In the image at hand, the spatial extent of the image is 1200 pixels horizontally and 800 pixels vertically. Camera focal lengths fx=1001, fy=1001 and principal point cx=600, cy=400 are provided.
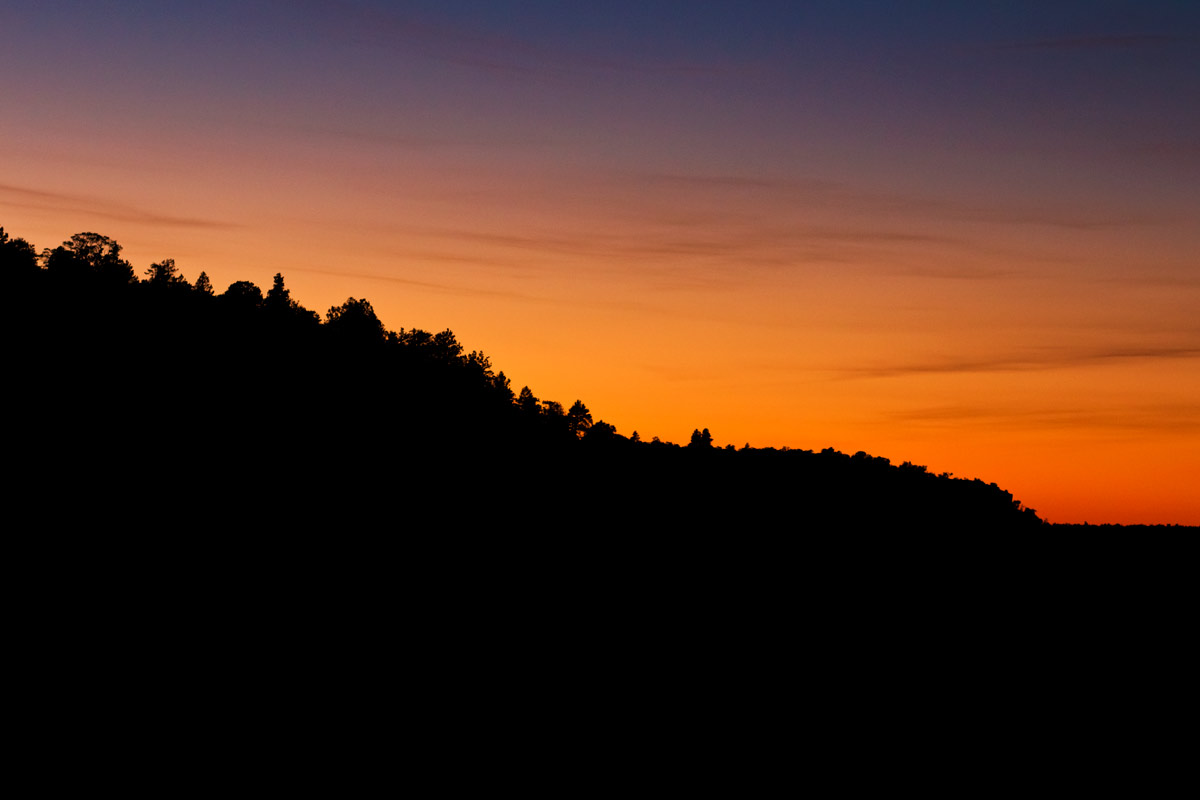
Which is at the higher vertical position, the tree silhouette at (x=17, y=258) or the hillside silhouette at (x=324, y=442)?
the tree silhouette at (x=17, y=258)

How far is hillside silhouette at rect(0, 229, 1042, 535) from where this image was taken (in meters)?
88.3

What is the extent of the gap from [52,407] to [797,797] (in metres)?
71.9

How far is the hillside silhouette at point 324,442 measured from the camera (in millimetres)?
88312

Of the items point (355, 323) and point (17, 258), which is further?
point (355, 323)

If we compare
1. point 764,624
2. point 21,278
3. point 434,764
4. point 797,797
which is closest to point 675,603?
point 764,624

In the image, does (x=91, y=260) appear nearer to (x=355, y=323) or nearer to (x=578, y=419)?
(x=355, y=323)

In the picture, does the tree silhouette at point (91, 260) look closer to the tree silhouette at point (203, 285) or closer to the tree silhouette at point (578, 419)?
the tree silhouette at point (203, 285)

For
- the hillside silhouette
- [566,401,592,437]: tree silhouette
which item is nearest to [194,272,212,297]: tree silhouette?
the hillside silhouette

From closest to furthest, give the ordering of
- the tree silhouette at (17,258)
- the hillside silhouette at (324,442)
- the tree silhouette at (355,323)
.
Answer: the hillside silhouette at (324,442) < the tree silhouette at (17,258) < the tree silhouette at (355,323)

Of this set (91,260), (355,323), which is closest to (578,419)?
(355,323)

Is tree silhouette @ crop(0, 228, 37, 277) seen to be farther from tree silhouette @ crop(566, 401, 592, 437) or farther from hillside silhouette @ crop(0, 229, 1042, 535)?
tree silhouette @ crop(566, 401, 592, 437)

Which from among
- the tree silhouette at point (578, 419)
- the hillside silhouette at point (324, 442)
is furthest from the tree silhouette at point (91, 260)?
the tree silhouette at point (578, 419)

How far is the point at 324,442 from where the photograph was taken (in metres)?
105

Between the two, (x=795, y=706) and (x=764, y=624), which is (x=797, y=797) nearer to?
(x=795, y=706)
